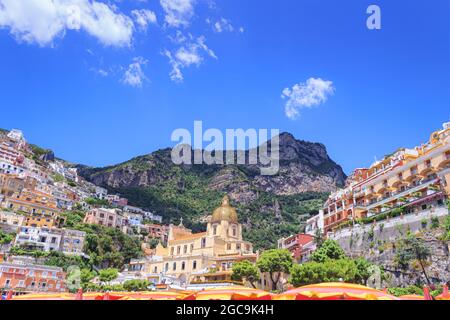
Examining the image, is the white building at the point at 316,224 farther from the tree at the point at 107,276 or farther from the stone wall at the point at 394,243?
the tree at the point at 107,276

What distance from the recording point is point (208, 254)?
59.2 m

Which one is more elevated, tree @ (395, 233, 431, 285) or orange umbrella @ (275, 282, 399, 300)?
tree @ (395, 233, 431, 285)

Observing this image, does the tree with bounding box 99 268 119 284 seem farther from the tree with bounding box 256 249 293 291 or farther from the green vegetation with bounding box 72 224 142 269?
the tree with bounding box 256 249 293 291

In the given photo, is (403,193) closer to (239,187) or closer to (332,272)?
(332,272)

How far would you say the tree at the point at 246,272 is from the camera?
46.0 metres

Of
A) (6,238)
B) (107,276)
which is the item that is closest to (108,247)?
(6,238)

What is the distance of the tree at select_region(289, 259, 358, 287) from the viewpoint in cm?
3509

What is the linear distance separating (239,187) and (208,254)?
102m

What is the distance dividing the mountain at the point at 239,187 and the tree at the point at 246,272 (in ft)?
223

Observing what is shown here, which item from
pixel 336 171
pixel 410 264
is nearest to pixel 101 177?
pixel 336 171

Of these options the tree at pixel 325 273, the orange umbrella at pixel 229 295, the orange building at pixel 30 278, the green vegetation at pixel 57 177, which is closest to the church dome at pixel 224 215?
the orange building at pixel 30 278

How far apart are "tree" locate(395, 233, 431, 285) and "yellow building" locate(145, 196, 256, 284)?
21.2m

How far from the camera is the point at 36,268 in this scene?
56375mm

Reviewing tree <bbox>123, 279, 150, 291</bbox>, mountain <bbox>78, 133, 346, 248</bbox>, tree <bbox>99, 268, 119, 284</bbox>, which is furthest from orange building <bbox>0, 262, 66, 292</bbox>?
mountain <bbox>78, 133, 346, 248</bbox>
